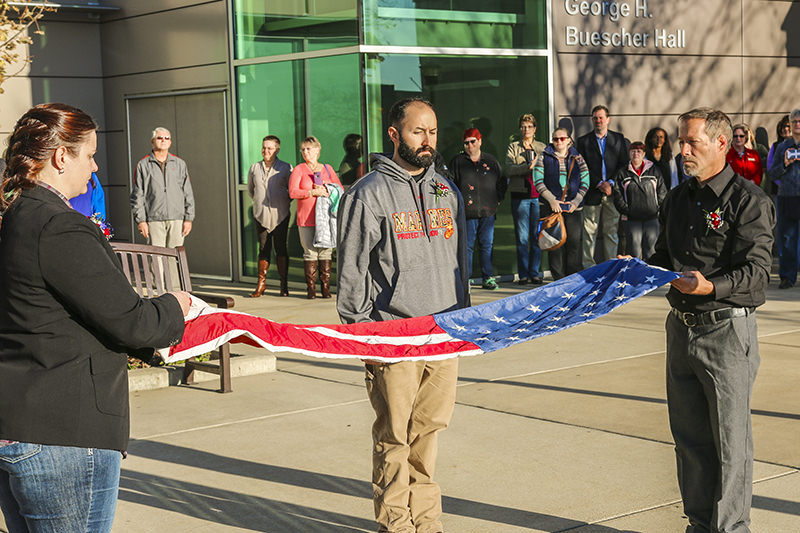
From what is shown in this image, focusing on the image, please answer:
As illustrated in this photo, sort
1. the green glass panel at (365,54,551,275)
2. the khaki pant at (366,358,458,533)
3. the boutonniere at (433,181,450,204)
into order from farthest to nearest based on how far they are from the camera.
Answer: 1. the green glass panel at (365,54,551,275)
2. the boutonniere at (433,181,450,204)
3. the khaki pant at (366,358,458,533)

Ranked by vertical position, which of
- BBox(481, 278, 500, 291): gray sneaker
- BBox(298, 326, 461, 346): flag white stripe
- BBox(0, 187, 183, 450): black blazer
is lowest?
BBox(481, 278, 500, 291): gray sneaker

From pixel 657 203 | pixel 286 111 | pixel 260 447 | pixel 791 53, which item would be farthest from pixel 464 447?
pixel 791 53

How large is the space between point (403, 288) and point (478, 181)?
9242 millimetres

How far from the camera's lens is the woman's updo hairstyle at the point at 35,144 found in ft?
10.4

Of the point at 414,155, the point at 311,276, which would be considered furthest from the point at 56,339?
the point at 311,276

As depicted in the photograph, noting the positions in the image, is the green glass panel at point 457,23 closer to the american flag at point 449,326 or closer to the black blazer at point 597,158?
the black blazer at point 597,158

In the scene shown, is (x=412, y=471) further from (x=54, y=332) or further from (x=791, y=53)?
(x=791, y=53)

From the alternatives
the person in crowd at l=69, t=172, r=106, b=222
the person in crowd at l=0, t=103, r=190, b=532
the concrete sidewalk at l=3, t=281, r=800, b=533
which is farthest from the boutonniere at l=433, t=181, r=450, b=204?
the person in crowd at l=69, t=172, r=106, b=222

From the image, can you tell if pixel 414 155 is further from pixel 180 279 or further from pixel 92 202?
pixel 92 202

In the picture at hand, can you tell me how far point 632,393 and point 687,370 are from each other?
3491 mm

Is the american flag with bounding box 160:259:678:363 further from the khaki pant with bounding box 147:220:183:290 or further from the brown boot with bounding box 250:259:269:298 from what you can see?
the brown boot with bounding box 250:259:269:298

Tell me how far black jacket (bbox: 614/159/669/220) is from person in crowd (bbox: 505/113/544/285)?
1.18 metres

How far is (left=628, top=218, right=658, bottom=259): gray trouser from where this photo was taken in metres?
14.0

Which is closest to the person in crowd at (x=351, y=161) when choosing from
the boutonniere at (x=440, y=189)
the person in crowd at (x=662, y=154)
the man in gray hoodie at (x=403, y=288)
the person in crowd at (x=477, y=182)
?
the person in crowd at (x=477, y=182)
